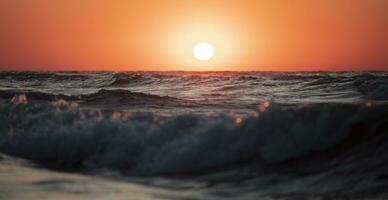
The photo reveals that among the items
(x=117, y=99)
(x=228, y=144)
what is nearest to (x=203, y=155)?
(x=228, y=144)

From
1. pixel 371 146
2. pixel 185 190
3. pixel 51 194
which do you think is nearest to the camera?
pixel 51 194

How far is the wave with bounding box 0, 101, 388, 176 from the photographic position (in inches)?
261

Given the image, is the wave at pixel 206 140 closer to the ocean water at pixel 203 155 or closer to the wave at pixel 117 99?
the ocean water at pixel 203 155

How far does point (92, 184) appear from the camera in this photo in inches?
213

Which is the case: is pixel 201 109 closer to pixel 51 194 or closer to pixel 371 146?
pixel 371 146

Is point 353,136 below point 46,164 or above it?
above

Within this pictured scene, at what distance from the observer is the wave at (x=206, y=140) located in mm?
6633

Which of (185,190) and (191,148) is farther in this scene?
(191,148)

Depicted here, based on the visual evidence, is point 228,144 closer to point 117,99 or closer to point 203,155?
point 203,155

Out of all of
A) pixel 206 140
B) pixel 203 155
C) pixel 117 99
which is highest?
pixel 206 140

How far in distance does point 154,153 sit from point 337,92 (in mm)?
13193

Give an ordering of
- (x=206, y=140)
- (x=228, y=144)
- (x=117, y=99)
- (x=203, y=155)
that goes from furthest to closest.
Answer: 1. (x=117, y=99)
2. (x=206, y=140)
3. (x=228, y=144)
4. (x=203, y=155)

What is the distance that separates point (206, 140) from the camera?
7172 millimetres

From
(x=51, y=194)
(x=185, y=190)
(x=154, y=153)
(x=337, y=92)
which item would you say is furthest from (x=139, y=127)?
(x=337, y=92)
